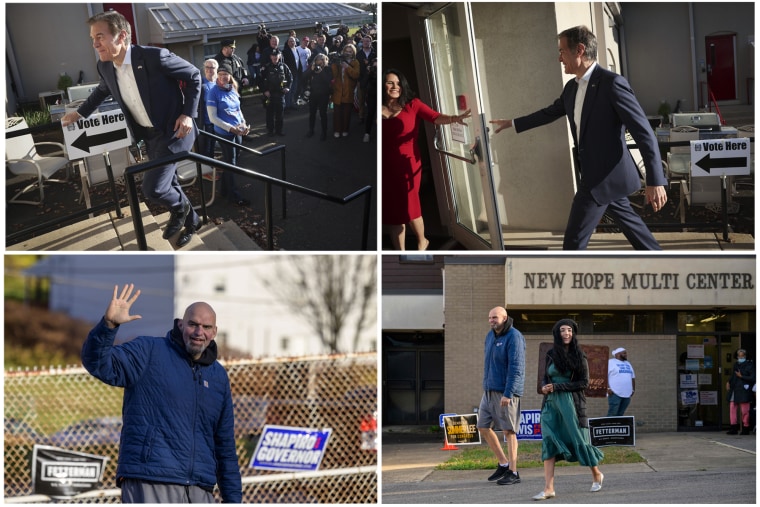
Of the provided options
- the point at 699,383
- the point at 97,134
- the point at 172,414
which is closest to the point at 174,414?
the point at 172,414

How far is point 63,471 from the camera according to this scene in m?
8.30

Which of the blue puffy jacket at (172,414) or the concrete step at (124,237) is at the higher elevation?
the concrete step at (124,237)

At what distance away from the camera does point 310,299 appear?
21.6 m

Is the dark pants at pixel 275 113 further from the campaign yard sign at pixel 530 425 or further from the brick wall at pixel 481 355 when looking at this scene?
the campaign yard sign at pixel 530 425

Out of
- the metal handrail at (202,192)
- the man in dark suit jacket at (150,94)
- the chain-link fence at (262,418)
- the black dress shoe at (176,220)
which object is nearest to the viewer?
the metal handrail at (202,192)

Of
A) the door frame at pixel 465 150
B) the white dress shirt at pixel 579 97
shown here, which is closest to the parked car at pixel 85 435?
the door frame at pixel 465 150

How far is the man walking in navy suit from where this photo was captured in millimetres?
6430

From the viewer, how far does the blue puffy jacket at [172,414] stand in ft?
16.4

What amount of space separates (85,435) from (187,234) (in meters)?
2.63

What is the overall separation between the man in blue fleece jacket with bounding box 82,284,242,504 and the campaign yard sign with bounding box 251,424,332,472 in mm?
3314

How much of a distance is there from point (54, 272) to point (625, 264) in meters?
19.8

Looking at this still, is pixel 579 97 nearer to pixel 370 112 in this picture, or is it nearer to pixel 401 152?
pixel 401 152

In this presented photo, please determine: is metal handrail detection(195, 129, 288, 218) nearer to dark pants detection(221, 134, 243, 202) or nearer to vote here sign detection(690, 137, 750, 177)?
dark pants detection(221, 134, 243, 202)

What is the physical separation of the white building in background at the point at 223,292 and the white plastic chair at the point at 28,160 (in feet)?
39.8
